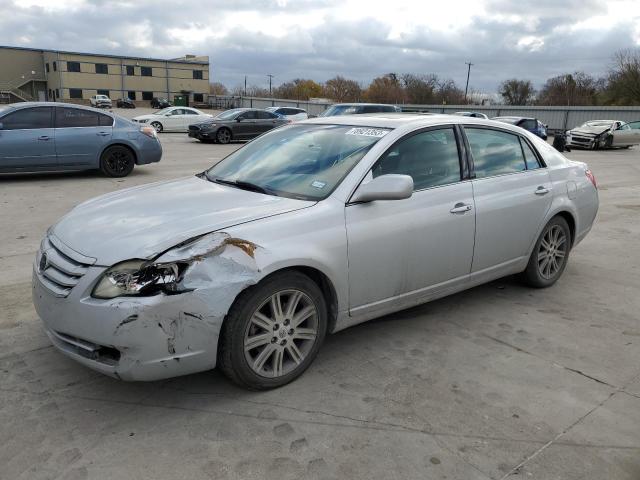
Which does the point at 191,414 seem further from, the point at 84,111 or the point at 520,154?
the point at 84,111

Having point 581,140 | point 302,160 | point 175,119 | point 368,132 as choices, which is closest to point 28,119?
point 302,160

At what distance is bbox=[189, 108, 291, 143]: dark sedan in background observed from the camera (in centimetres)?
2170

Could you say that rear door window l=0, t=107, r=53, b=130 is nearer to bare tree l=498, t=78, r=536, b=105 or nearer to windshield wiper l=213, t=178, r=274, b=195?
windshield wiper l=213, t=178, r=274, b=195

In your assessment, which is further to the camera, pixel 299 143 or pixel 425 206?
pixel 299 143

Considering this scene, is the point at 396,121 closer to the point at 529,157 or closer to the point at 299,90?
the point at 529,157

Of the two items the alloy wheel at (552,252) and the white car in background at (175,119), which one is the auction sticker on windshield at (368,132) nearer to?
the alloy wheel at (552,252)

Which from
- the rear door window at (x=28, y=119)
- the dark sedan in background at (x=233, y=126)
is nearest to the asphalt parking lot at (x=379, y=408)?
the rear door window at (x=28, y=119)

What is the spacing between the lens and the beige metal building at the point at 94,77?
80375 millimetres

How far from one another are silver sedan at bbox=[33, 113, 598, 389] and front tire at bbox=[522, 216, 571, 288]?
8 centimetres

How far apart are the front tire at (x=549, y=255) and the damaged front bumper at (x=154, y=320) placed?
3078mm

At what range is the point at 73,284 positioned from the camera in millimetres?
2877

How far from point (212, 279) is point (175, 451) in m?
0.87

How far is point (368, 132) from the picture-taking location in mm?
3957

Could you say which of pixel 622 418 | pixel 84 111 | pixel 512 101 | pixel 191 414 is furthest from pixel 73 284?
pixel 512 101
